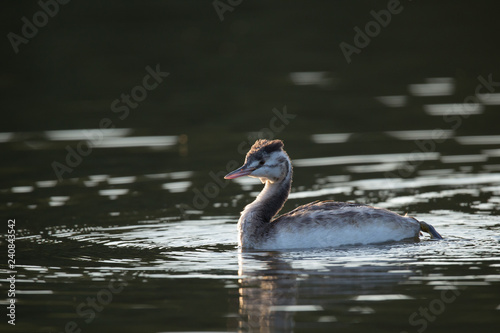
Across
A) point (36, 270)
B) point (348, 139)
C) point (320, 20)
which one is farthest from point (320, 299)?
point (320, 20)

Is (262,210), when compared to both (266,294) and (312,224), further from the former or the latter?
(266,294)

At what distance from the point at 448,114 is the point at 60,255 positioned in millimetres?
11567

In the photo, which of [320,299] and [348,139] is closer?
[320,299]

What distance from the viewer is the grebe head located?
1413 cm

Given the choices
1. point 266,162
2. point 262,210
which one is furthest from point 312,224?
point 266,162

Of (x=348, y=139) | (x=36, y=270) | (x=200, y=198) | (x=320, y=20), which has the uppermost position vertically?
(x=320, y=20)

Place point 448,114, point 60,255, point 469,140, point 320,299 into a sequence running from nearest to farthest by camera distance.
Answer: point 320,299 → point 60,255 → point 469,140 → point 448,114

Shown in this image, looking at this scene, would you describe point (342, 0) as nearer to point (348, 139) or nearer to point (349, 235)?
point (348, 139)

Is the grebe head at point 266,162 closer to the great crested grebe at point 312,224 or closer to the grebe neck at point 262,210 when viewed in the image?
the great crested grebe at point 312,224

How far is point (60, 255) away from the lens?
13.5 meters

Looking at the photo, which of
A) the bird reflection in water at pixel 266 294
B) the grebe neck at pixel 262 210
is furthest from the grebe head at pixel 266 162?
the bird reflection in water at pixel 266 294

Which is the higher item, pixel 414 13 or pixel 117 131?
pixel 414 13

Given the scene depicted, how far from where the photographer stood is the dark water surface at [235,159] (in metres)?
11.0

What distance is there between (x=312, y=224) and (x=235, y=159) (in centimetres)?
602
